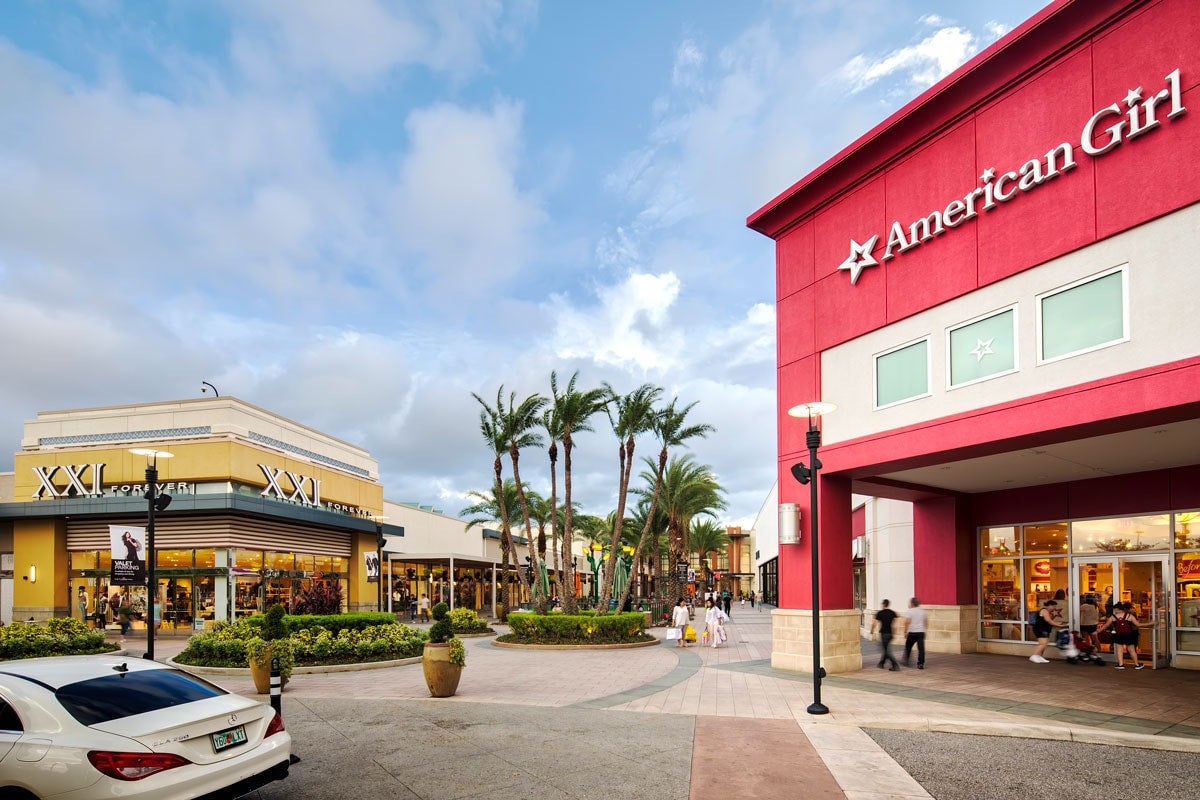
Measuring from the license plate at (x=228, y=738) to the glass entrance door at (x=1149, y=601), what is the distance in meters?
18.7

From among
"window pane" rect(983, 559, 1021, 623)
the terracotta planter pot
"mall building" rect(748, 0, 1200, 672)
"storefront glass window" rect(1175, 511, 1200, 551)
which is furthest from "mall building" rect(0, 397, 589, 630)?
"storefront glass window" rect(1175, 511, 1200, 551)

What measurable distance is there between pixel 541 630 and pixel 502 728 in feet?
50.5

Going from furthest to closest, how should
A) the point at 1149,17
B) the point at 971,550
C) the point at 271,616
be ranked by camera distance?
the point at 971,550, the point at 271,616, the point at 1149,17

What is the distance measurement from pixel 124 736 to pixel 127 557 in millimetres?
14356

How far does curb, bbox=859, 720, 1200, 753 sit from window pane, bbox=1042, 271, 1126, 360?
5.56m

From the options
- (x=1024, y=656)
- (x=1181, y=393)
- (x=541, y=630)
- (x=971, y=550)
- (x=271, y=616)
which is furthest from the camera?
(x=541, y=630)

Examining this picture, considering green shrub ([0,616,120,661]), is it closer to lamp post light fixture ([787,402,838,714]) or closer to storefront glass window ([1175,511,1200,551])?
lamp post light fixture ([787,402,838,714])

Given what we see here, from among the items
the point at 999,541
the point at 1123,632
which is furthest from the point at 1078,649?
the point at 999,541

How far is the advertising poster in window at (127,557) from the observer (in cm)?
1826

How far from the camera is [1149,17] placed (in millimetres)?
12477

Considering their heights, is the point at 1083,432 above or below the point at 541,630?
above

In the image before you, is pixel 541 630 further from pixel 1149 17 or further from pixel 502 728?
pixel 1149 17

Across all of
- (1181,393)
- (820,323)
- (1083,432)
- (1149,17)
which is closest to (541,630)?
(820,323)

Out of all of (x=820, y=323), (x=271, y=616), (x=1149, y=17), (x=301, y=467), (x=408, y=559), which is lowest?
(x=408, y=559)
